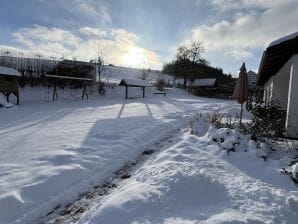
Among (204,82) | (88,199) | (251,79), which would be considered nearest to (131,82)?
(251,79)

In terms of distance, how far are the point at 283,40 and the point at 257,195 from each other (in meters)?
5.53

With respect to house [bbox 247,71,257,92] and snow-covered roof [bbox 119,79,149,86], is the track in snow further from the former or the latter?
house [bbox 247,71,257,92]

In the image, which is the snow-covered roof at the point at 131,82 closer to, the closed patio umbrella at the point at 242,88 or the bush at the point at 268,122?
the closed patio umbrella at the point at 242,88

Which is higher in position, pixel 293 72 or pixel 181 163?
pixel 293 72

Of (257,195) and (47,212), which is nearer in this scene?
(47,212)

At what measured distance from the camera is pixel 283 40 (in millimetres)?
8680

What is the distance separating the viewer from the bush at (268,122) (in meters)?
8.82

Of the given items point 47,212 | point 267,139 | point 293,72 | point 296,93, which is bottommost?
point 47,212

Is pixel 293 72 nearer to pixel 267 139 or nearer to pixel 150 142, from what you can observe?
pixel 267 139

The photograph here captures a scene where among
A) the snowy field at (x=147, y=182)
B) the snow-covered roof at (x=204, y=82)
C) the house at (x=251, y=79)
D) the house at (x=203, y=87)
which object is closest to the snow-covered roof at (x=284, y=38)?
the snowy field at (x=147, y=182)

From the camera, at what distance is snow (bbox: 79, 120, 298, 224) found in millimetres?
4176

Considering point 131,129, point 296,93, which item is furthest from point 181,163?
point 296,93

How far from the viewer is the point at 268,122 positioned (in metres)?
9.00

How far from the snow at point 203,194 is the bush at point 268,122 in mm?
1937
